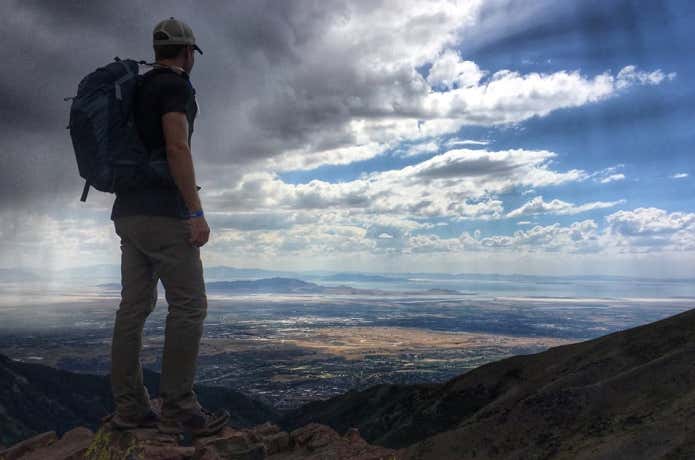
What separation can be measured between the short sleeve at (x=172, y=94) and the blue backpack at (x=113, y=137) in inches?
14.8

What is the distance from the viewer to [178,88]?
4.56 m

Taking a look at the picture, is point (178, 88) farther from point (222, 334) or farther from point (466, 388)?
point (222, 334)

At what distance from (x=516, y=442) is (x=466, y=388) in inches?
559

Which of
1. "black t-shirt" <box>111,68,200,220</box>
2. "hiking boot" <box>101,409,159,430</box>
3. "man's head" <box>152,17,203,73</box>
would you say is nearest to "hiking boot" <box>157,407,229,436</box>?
"hiking boot" <box>101,409,159,430</box>

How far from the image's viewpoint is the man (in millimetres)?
4535

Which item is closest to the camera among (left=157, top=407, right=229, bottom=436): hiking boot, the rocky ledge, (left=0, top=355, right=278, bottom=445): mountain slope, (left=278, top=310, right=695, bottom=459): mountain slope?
the rocky ledge

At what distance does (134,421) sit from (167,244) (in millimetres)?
1806

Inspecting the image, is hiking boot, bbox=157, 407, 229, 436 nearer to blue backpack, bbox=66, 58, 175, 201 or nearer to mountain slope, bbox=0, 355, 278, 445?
blue backpack, bbox=66, 58, 175, 201

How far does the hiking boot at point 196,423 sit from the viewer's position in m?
5.08

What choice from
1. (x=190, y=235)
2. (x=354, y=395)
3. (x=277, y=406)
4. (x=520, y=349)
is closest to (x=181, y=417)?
(x=190, y=235)

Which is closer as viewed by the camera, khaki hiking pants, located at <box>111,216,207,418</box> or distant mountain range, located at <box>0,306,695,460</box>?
khaki hiking pants, located at <box>111,216,207,418</box>

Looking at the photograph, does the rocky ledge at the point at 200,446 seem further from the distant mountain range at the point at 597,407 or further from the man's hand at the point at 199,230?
the man's hand at the point at 199,230

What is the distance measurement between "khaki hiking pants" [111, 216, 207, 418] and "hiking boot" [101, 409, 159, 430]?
2.0 inches

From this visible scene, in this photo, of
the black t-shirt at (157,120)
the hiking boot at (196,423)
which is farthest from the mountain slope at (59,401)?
the black t-shirt at (157,120)
